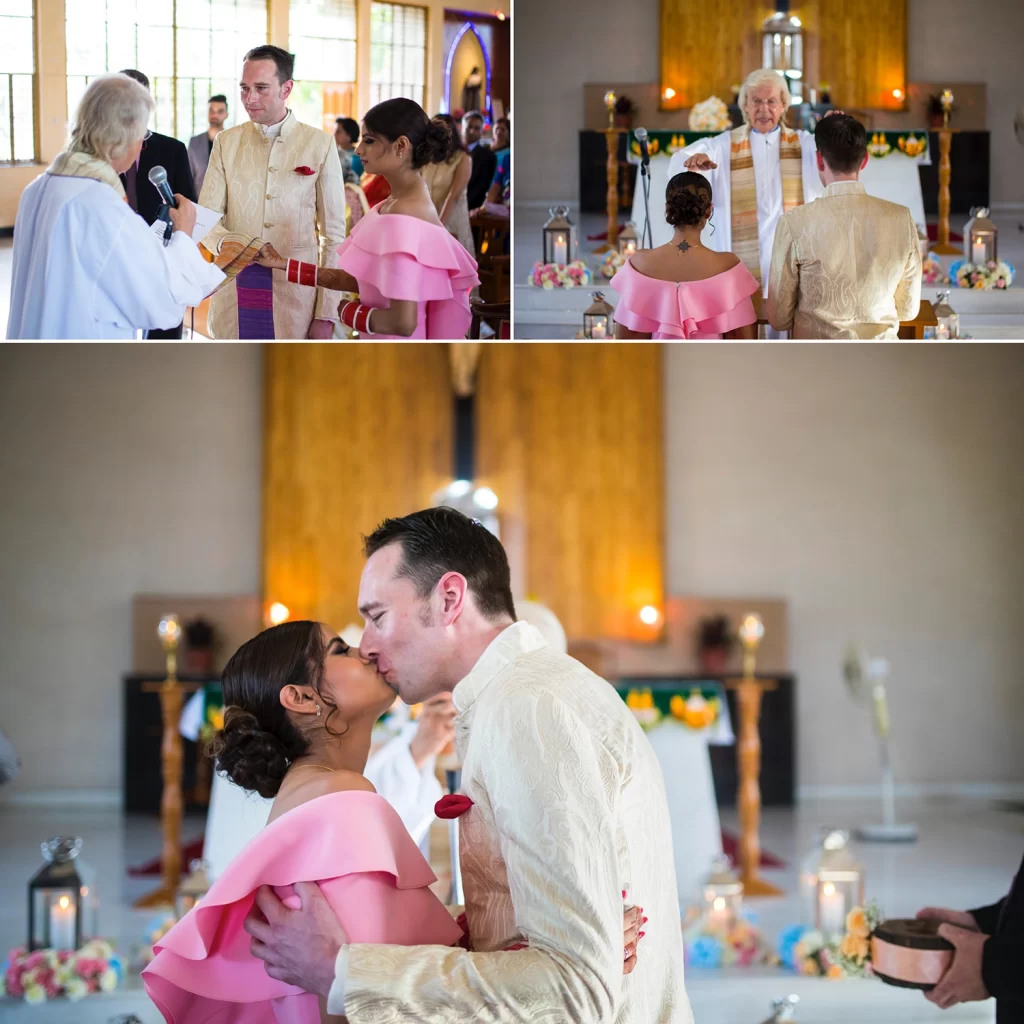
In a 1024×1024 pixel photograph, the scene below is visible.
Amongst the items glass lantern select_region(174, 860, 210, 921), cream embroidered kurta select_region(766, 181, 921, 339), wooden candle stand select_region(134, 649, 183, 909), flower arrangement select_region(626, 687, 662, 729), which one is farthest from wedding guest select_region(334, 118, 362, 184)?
flower arrangement select_region(626, 687, 662, 729)

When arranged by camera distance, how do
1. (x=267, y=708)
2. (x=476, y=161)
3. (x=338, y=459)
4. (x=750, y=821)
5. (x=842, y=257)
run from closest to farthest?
1. (x=267, y=708)
2. (x=842, y=257)
3. (x=476, y=161)
4. (x=750, y=821)
5. (x=338, y=459)

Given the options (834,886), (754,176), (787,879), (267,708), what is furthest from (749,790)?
(267,708)

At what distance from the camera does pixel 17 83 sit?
4.01m

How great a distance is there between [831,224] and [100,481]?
4.91 metres

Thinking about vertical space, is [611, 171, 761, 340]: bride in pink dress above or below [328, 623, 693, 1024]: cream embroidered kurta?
above

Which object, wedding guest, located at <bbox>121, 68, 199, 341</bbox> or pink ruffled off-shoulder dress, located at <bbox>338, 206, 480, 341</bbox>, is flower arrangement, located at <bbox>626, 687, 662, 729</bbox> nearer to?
pink ruffled off-shoulder dress, located at <bbox>338, 206, 480, 341</bbox>

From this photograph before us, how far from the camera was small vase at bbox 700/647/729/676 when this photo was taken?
7.79 m

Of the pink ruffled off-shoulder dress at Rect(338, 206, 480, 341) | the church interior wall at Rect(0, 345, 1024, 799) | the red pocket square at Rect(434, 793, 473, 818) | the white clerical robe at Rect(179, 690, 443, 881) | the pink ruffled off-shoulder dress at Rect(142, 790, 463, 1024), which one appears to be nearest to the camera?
the red pocket square at Rect(434, 793, 473, 818)

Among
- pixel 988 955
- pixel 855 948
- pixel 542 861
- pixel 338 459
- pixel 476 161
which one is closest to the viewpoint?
pixel 542 861

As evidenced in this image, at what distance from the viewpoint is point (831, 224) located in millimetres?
3943

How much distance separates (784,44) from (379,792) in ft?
9.66

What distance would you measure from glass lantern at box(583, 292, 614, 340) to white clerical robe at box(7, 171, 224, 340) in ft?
4.03

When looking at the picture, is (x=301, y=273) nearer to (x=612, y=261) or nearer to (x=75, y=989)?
(x=612, y=261)

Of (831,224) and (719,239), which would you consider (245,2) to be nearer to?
(719,239)
